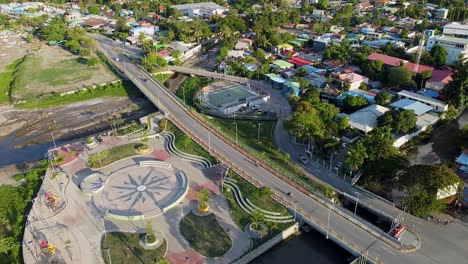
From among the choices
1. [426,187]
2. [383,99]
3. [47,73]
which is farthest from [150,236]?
[47,73]

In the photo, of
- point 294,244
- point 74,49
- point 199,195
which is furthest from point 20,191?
point 74,49

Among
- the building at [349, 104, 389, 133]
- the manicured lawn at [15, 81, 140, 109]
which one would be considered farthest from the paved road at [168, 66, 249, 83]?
the building at [349, 104, 389, 133]

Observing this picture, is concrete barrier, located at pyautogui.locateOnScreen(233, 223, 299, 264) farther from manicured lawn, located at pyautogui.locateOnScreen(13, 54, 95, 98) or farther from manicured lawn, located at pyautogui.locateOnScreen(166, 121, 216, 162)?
manicured lawn, located at pyautogui.locateOnScreen(13, 54, 95, 98)

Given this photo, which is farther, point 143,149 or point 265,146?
point 265,146

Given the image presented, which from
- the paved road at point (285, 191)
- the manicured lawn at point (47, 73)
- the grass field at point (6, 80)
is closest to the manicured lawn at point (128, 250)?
the paved road at point (285, 191)

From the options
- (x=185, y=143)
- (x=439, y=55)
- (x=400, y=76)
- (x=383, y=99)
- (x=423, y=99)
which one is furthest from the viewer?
(x=439, y=55)

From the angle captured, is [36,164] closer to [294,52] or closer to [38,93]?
[38,93]

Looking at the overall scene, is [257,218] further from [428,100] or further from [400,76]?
[400,76]
